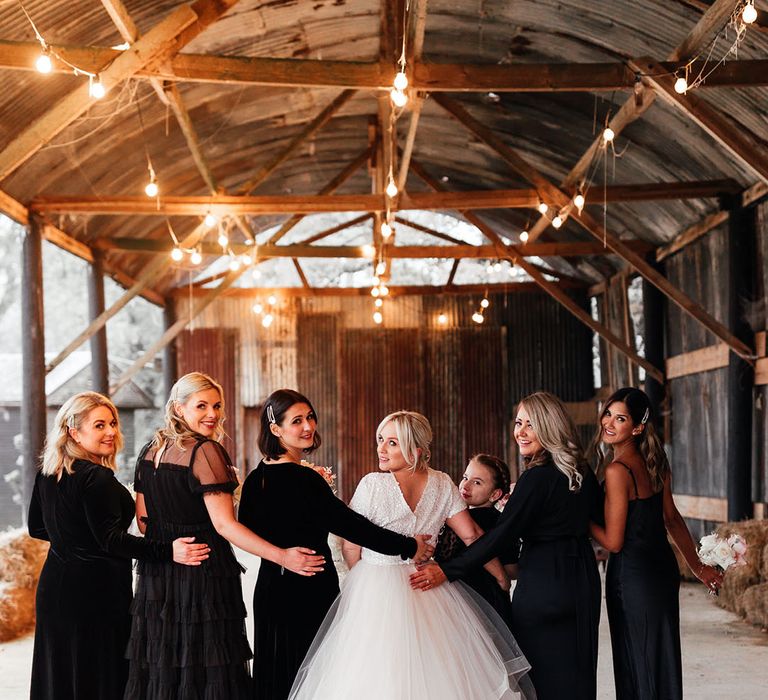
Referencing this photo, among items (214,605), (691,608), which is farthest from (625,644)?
(691,608)

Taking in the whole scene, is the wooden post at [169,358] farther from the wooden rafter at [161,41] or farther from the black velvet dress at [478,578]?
the black velvet dress at [478,578]

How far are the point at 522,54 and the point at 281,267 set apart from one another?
69.1 ft

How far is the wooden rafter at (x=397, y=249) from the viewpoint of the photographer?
1348 cm

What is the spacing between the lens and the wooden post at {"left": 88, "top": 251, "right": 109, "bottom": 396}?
1377 cm

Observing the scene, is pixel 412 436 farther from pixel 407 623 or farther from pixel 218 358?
pixel 218 358

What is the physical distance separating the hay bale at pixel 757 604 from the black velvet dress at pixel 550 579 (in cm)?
517

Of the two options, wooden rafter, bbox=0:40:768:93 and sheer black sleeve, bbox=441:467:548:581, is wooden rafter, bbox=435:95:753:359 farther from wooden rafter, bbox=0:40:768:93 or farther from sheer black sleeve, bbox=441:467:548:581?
sheer black sleeve, bbox=441:467:548:581

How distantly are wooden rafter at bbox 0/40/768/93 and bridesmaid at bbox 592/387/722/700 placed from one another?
12.0 ft

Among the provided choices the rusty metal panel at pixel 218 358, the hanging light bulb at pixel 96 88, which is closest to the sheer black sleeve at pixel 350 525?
the hanging light bulb at pixel 96 88

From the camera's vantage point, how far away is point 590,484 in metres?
4.34

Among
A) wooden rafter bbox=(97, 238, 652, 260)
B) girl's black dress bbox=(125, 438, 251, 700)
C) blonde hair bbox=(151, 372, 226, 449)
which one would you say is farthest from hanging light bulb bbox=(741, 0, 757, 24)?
wooden rafter bbox=(97, 238, 652, 260)

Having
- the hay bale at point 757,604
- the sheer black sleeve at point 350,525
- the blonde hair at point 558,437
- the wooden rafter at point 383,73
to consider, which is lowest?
the hay bale at point 757,604

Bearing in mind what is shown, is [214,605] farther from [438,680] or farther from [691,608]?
[691,608]

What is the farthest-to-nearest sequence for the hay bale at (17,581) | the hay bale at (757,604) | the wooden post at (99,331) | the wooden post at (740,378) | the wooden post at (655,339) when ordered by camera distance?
the wooden post at (655,339) → the wooden post at (99,331) → the wooden post at (740,378) → the hay bale at (757,604) → the hay bale at (17,581)
